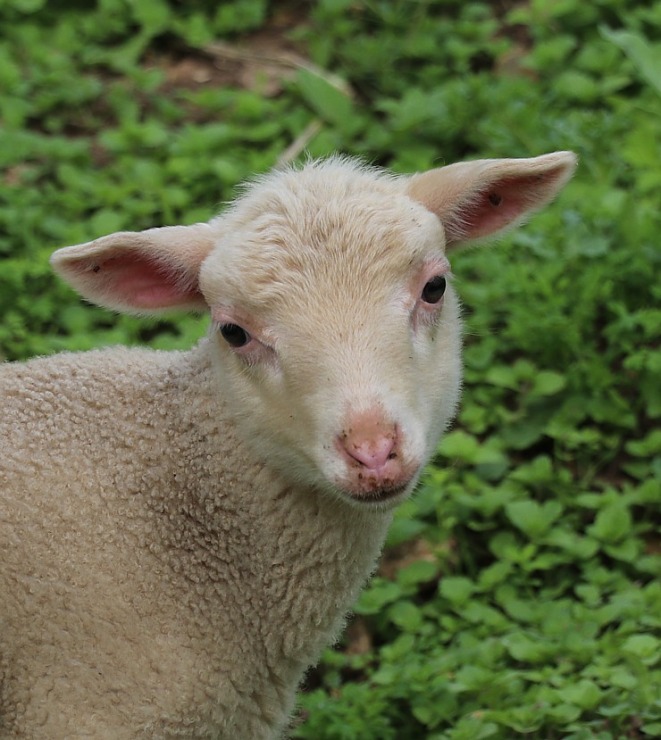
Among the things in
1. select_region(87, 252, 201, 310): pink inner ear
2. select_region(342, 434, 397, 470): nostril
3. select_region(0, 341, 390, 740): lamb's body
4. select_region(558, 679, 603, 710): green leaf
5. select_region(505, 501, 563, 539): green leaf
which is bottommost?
select_region(505, 501, 563, 539): green leaf

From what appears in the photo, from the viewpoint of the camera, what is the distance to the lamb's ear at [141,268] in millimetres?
4465

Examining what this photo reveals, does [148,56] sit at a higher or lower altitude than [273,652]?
lower

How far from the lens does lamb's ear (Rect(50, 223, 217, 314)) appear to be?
446 centimetres

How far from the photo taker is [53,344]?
22.0ft

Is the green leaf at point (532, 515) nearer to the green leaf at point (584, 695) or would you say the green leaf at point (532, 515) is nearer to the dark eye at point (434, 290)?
the green leaf at point (584, 695)

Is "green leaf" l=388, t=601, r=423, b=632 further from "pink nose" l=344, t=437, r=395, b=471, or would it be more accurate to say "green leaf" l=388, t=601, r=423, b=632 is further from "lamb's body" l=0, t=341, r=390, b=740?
"pink nose" l=344, t=437, r=395, b=471

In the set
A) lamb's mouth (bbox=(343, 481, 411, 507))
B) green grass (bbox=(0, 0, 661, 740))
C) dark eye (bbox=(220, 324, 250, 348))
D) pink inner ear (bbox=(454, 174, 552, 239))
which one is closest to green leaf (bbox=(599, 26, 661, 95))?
green grass (bbox=(0, 0, 661, 740))

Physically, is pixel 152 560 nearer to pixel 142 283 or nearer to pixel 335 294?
pixel 142 283

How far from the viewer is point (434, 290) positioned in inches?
169

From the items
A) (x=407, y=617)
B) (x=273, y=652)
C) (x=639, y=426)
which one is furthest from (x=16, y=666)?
(x=639, y=426)

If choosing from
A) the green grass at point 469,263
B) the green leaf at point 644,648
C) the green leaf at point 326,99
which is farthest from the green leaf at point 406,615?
the green leaf at point 326,99

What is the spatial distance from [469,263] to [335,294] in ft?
10.6

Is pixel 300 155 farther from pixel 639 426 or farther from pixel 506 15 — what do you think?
pixel 639 426

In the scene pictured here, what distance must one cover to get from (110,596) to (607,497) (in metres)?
2.58
